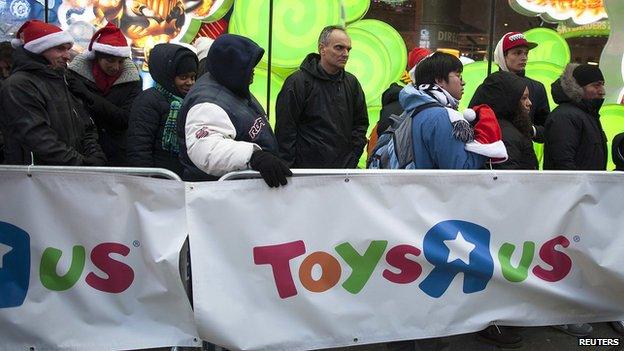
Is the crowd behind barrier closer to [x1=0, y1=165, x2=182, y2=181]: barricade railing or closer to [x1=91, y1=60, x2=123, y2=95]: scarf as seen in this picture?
[x1=0, y1=165, x2=182, y2=181]: barricade railing

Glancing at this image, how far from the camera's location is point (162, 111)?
15.0 ft

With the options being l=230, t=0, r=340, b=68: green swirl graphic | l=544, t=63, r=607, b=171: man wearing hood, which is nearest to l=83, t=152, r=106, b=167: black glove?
l=230, t=0, r=340, b=68: green swirl graphic

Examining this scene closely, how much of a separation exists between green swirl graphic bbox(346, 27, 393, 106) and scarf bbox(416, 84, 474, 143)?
3448mm

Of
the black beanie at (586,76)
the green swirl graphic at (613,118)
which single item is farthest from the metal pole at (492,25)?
the black beanie at (586,76)

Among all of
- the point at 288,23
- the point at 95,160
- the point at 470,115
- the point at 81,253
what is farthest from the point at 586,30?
the point at 81,253

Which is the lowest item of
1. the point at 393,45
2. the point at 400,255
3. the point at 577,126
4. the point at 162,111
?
the point at 400,255

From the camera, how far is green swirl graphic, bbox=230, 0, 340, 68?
711cm

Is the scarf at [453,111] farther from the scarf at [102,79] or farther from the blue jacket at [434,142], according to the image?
the scarf at [102,79]

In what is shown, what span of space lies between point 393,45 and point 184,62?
11.3 feet

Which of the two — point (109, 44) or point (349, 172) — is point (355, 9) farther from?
point (349, 172)

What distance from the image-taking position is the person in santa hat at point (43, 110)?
4051 millimetres

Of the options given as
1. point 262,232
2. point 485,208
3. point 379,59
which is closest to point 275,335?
point 262,232

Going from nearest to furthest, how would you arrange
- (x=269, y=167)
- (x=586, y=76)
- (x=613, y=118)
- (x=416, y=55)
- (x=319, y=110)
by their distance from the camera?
(x=269, y=167) < (x=586, y=76) < (x=319, y=110) < (x=416, y=55) < (x=613, y=118)

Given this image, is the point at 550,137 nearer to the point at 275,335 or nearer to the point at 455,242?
the point at 455,242
